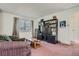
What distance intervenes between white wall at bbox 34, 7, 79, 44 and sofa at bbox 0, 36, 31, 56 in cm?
47

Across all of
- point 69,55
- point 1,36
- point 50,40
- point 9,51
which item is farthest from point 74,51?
point 1,36

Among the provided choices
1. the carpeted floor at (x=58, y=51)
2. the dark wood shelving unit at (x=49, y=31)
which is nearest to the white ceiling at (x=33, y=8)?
the dark wood shelving unit at (x=49, y=31)

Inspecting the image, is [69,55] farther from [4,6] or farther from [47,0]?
[4,6]

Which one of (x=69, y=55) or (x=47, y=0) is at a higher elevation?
(x=47, y=0)

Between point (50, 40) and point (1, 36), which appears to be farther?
point (50, 40)

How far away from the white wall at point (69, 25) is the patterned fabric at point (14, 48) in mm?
477

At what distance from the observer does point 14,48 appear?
8.31ft

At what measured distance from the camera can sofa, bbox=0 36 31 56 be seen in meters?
2.50

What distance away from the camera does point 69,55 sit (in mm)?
2555

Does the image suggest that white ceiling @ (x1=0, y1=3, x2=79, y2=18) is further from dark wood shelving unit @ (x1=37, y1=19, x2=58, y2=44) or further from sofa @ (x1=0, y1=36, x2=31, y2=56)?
sofa @ (x1=0, y1=36, x2=31, y2=56)

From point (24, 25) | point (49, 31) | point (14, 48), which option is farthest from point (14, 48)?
point (49, 31)

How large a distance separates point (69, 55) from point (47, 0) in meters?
1.17

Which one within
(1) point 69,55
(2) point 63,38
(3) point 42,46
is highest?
(2) point 63,38

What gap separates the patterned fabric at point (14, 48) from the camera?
8.18ft
